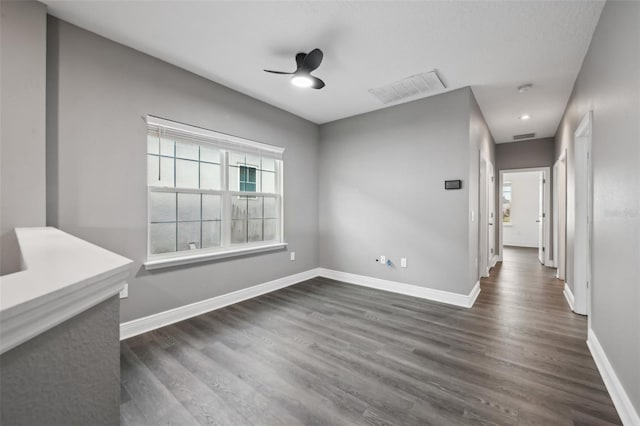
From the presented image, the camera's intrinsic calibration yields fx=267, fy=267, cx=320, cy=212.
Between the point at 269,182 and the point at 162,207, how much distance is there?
157cm

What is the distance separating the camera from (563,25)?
2.19 metres

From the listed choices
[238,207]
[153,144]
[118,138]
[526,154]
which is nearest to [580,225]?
[526,154]

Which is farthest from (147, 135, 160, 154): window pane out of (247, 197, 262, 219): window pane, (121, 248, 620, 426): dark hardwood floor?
(121, 248, 620, 426): dark hardwood floor

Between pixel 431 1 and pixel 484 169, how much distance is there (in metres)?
3.44

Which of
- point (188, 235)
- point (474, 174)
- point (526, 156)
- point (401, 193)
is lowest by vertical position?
point (188, 235)

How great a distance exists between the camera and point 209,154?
3.23m

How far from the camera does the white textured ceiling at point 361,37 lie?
2041mm

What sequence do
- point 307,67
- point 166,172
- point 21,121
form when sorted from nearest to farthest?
point 21,121, point 307,67, point 166,172

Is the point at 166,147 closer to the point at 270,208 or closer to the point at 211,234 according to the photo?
the point at 211,234

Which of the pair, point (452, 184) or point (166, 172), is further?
point (452, 184)

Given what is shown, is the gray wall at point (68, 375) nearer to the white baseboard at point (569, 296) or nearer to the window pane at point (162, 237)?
the window pane at point (162, 237)

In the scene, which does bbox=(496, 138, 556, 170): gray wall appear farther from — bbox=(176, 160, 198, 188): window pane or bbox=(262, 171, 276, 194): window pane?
bbox=(176, 160, 198, 188): window pane

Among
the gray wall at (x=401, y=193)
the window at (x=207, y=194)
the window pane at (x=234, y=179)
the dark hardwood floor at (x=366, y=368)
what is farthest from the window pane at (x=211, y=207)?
the gray wall at (x=401, y=193)

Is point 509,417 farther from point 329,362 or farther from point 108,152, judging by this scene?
point 108,152
